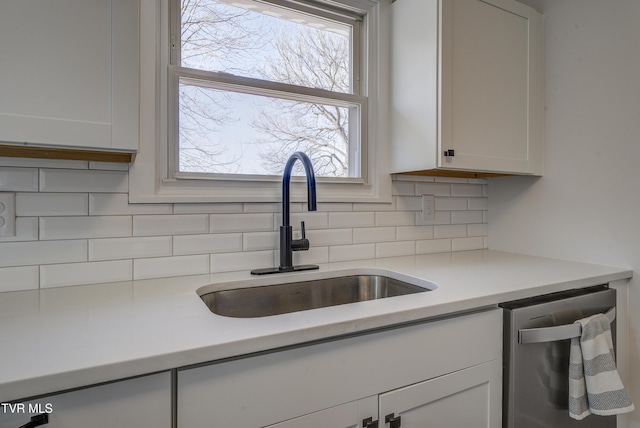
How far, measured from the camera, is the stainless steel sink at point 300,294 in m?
1.21

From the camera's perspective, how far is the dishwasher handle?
1.07 metres

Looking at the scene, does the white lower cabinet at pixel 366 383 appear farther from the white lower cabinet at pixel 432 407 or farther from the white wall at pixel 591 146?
the white wall at pixel 591 146

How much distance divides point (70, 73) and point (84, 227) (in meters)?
0.50

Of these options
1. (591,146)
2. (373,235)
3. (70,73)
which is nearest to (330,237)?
(373,235)

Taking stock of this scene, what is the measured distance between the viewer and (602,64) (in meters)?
1.49

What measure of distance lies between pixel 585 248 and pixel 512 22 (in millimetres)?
1050

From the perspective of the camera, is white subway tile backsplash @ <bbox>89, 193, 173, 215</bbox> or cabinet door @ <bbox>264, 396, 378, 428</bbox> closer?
cabinet door @ <bbox>264, 396, 378, 428</bbox>

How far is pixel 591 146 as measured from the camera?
1.54 meters

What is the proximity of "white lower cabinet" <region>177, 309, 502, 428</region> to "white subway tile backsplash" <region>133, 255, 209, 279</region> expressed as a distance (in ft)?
2.15

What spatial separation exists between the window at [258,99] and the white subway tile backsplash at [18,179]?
0.26 metres

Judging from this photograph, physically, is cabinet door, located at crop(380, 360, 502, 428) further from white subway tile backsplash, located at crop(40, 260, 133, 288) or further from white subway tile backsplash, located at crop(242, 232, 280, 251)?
white subway tile backsplash, located at crop(40, 260, 133, 288)

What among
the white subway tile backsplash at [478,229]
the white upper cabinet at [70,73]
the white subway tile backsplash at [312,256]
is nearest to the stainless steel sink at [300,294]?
the white subway tile backsplash at [312,256]

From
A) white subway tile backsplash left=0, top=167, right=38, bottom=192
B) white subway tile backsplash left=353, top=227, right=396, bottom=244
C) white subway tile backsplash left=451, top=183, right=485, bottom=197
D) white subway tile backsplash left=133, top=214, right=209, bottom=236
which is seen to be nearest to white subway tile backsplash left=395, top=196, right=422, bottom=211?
white subway tile backsplash left=353, top=227, right=396, bottom=244

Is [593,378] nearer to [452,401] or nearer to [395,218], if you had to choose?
[452,401]
